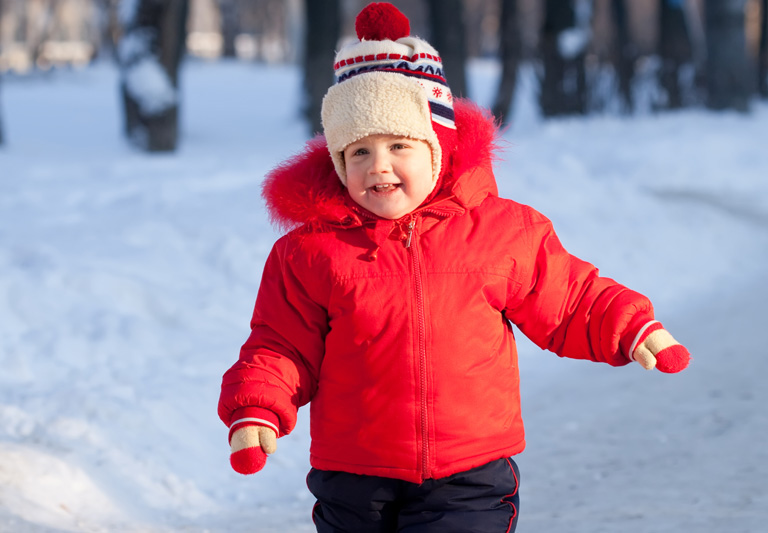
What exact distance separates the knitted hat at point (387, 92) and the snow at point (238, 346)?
155 centimetres

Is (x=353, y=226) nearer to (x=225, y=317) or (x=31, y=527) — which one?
(x=31, y=527)

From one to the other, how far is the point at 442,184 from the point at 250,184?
5.96 meters

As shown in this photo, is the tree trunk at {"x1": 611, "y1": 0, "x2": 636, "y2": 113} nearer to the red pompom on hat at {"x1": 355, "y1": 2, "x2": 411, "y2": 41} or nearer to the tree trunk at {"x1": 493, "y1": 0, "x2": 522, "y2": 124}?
the tree trunk at {"x1": 493, "y1": 0, "x2": 522, "y2": 124}

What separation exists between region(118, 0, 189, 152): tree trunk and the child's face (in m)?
8.01

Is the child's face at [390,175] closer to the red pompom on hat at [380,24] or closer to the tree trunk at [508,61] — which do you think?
the red pompom on hat at [380,24]

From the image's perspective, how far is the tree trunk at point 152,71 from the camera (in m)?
9.72

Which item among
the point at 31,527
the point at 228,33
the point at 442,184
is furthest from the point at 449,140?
the point at 228,33

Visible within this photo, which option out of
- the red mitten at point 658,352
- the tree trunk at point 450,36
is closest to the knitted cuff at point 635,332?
the red mitten at point 658,352

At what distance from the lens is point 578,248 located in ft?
22.2

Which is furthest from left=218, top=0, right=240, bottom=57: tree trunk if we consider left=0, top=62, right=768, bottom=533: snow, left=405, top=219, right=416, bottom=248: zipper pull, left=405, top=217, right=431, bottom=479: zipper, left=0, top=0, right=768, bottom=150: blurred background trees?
left=405, top=217, right=431, bottom=479: zipper

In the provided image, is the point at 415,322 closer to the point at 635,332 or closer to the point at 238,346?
the point at 635,332

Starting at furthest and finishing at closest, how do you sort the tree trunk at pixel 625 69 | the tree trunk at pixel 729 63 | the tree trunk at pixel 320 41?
the tree trunk at pixel 625 69 → the tree trunk at pixel 729 63 → the tree trunk at pixel 320 41

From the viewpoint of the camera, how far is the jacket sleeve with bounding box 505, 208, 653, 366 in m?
2.27

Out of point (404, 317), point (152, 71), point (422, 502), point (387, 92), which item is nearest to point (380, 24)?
point (387, 92)
